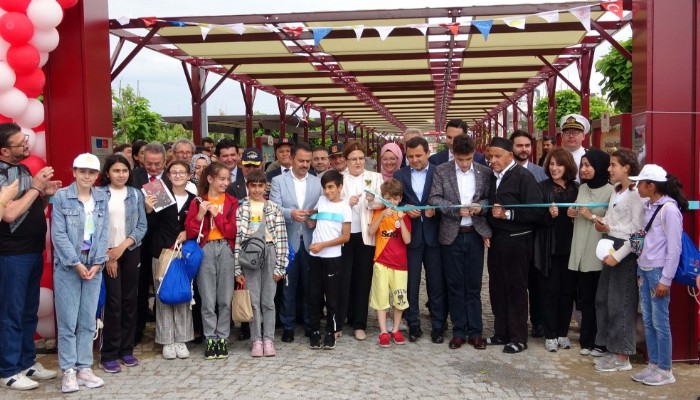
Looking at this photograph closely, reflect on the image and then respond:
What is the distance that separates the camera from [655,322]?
16.2ft

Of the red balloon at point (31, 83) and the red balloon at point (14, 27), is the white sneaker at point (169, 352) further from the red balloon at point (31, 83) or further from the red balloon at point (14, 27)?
the red balloon at point (14, 27)

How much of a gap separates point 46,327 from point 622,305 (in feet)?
15.2

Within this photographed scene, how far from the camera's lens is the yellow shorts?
19.6 ft

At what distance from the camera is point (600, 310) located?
5461 millimetres

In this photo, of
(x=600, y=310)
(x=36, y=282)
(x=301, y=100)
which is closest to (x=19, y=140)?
(x=36, y=282)

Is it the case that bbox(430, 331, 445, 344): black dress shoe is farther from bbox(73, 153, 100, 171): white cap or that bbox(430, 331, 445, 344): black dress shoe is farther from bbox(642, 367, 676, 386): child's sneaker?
bbox(73, 153, 100, 171): white cap

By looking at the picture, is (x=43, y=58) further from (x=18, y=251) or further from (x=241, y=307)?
(x=241, y=307)

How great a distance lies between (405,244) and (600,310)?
5.40 feet

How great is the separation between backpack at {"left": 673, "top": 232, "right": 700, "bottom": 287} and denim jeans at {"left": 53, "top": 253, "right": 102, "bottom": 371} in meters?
4.05

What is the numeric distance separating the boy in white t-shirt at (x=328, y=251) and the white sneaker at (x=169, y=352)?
1.13m

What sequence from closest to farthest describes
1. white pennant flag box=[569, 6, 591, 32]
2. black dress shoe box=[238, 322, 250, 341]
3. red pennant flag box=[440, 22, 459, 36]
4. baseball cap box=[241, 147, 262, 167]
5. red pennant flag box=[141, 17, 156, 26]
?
black dress shoe box=[238, 322, 250, 341], baseball cap box=[241, 147, 262, 167], white pennant flag box=[569, 6, 591, 32], red pennant flag box=[440, 22, 459, 36], red pennant flag box=[141, 17, 156, 26]

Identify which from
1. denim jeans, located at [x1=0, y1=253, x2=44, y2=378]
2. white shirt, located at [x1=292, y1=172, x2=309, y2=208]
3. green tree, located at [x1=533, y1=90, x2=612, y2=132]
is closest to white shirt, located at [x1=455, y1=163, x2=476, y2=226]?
white shirt, located at [x1=292, y1=172, x2=309, y2=208]

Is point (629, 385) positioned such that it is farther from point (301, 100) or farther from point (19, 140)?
point (301, 100)

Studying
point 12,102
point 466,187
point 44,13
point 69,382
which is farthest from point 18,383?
point 466,187
